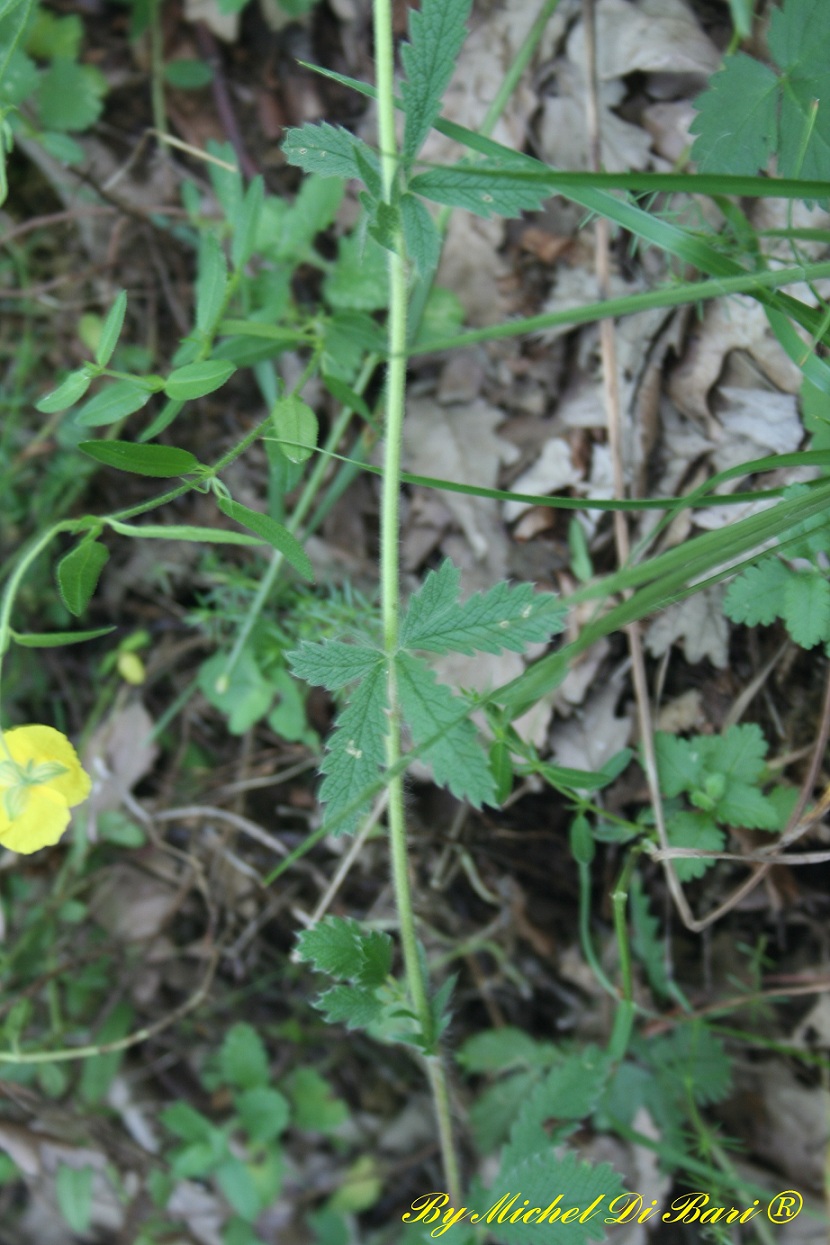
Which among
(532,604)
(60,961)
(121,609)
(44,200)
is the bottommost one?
(60,961)

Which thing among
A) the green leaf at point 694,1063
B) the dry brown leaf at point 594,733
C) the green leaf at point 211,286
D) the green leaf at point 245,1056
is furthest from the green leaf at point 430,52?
the green leaf at point 245,1056

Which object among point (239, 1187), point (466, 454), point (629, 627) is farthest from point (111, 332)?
point (239, 1187)

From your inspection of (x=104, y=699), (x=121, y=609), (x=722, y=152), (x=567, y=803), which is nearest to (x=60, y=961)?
(x=104, y=699)

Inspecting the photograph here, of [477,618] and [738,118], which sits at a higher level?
[738,118]

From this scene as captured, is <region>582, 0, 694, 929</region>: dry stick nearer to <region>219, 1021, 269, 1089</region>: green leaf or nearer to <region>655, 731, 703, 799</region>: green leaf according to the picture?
<region>655, 731, 703, 799</region>: green leaf

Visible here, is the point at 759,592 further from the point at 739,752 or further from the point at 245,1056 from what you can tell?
the point at 245,1056

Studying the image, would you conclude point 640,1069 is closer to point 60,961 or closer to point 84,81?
point 60,961

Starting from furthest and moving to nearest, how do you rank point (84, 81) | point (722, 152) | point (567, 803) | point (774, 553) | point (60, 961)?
point (60, 961)
point (84, 81)
point (567, 803)
point (722, 152)
point (774, 553)

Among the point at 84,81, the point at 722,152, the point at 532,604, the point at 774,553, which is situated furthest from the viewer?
the point at 84,81
